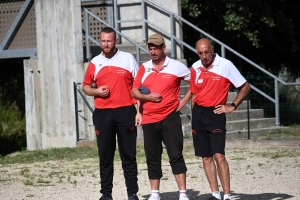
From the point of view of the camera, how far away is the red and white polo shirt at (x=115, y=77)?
369 inches

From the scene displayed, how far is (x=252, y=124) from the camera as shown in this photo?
17.9 metres

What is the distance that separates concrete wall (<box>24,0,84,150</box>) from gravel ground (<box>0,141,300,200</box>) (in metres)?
3.31

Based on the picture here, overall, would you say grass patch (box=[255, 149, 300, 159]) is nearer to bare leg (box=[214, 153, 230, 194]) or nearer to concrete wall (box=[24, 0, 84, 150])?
concrete wall (box=[24, 0, 84, 150])

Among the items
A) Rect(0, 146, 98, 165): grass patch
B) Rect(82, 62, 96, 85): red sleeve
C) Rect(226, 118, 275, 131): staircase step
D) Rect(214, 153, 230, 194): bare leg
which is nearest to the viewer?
Rect(214, 153, 230, 194): bare leg

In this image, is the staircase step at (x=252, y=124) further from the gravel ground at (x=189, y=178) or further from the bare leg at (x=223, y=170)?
the bare leg at (x=223, y=170)

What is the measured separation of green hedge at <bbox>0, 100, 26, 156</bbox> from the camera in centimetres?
2155

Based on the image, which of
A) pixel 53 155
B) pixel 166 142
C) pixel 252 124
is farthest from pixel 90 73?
pixel 252 124

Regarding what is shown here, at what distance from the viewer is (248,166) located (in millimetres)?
12992

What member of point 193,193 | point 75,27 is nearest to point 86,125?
point 75,27

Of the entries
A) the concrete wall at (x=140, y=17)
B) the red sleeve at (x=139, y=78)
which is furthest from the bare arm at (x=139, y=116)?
the concrete wall at (x=140, y=17)

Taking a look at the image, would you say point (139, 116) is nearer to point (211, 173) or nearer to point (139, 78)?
point (139, 78)

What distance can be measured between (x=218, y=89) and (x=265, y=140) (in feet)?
23.0

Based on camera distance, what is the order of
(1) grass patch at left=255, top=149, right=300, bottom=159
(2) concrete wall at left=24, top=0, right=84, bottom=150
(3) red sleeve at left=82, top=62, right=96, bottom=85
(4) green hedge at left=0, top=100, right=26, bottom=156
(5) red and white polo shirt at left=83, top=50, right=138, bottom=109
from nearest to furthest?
1. (5) red and white polo shirt at left=83, top=50, right=138, bottom=109
2. (3) red sleeve at left=82, top=62, right=96, bottom=85
3. (1) grass patch at left=255, top=149, right=300, bottom=159
4. (2) concrete wall at left=24, top=0, right=84, bottom=150
5. (4) green hedge at left=0, top=100, right=26, bottom=156

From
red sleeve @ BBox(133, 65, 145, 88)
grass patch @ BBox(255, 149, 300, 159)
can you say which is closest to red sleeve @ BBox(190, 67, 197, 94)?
red sleeve @ BBox(133, 65, 145, 88)
